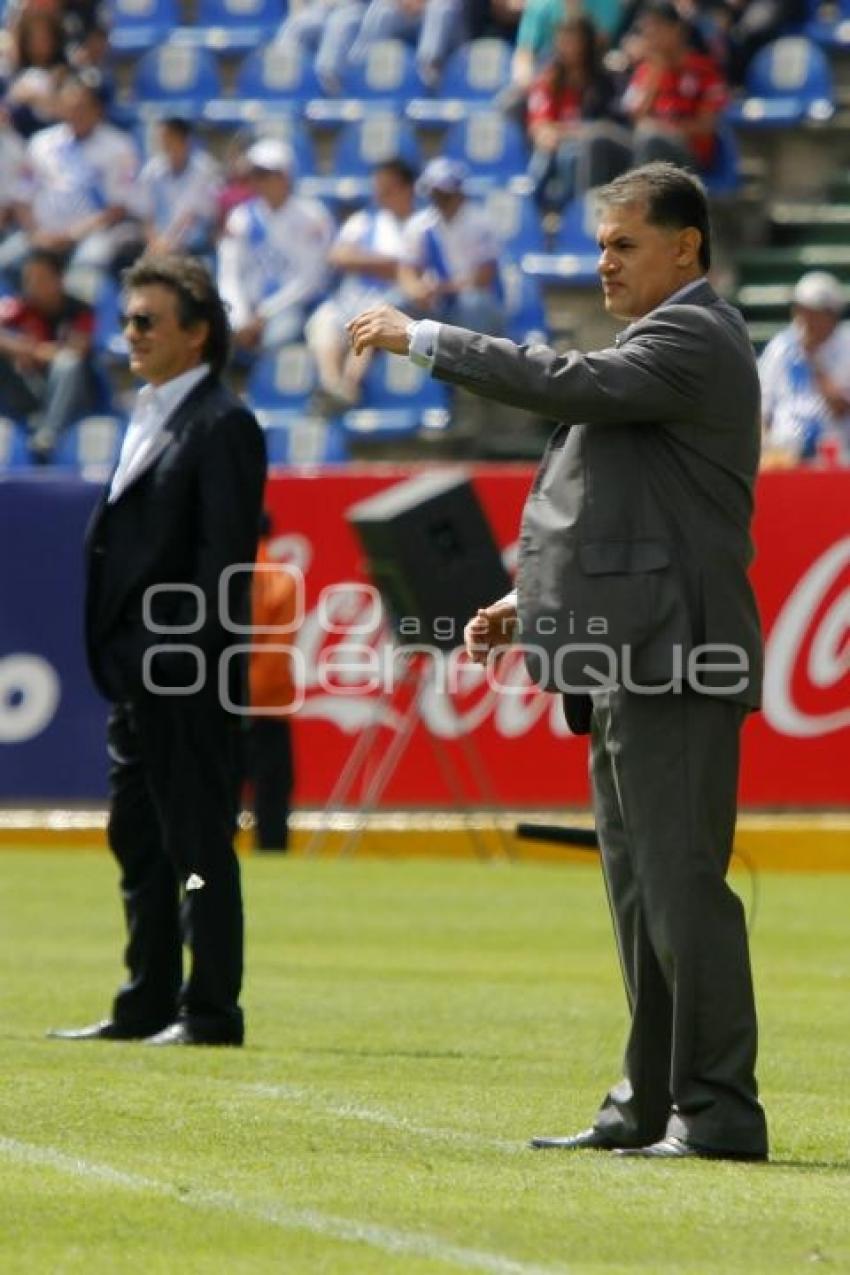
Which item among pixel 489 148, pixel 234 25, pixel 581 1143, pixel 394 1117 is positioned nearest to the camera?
pixel 581 1143

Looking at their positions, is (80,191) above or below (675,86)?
below

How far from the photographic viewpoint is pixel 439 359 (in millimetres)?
6852

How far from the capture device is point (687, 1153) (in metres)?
6.99

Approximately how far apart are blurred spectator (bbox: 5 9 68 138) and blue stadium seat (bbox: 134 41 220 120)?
2.71 ft

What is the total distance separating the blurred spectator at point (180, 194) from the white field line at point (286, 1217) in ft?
54.9

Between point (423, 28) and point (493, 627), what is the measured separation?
1734 cm

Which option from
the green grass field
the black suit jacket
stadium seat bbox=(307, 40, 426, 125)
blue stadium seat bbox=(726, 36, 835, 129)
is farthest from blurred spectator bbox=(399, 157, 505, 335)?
the black suit jacket

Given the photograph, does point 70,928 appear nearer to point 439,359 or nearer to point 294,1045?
point 294,1045

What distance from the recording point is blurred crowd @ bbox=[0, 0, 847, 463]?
21.1 m

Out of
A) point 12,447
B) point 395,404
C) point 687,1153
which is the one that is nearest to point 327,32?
point 395,404

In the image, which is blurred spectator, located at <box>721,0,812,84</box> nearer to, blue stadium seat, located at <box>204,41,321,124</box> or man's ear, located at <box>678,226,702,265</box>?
blue stadium seat, located at <box>204,41,321,124</box>

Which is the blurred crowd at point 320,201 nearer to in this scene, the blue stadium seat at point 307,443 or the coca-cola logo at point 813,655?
the blue stadium seat at point 307,443

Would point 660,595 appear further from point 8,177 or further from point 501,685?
point 8,177

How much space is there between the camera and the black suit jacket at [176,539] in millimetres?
9125
